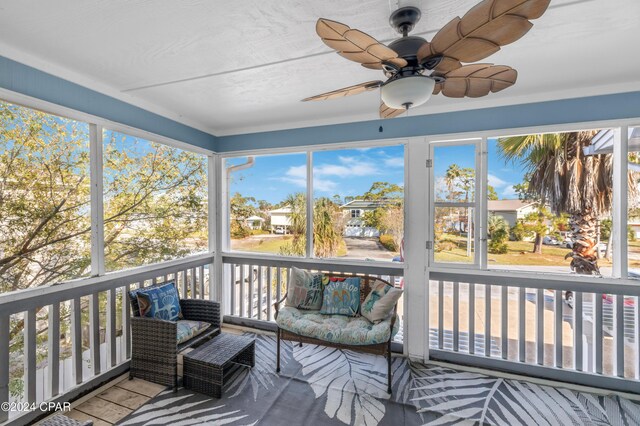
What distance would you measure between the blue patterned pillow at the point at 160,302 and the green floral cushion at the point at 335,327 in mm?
1040

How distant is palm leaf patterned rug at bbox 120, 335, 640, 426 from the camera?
2.15m

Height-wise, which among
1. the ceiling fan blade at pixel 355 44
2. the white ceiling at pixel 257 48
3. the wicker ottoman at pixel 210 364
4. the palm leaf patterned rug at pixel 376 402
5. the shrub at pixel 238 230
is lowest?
the palm leaf patterned rug at pixel 376 402

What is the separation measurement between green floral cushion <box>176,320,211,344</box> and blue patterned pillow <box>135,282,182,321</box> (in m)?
0.13

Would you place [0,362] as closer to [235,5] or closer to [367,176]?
[235,5]

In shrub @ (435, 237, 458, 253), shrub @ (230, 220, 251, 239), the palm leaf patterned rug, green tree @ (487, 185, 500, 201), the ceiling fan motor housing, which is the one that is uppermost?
the ceiling fan motor housing

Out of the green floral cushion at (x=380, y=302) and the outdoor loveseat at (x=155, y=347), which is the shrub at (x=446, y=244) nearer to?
the green floral cushion at (x=380, y=302)

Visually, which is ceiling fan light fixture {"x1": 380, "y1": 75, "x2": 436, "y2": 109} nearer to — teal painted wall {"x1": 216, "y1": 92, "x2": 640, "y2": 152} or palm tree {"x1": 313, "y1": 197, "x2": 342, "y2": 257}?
teal painted wall {"x1": 216, "y1": 92, "x2": 640, "y2": 152}

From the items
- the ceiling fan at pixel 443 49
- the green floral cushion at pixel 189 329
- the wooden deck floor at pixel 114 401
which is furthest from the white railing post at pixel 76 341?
the ceiling fan at pixel 443 49

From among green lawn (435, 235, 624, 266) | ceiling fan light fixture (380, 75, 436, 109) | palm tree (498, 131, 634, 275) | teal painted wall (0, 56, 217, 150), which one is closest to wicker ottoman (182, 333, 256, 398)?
teal painted wall (0, 56, 217, 150)

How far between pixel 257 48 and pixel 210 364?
244 centimetres

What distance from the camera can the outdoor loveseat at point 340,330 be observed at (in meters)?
2.50

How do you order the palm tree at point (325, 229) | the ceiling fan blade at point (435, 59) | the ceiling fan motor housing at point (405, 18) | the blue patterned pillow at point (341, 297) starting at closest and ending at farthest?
the ceiling fan blade at point (435, 59), the ceiling fan motor housing at point (405, 18), the blue patterned pillow at point (341, 297), the palm tree at point (325, 229)

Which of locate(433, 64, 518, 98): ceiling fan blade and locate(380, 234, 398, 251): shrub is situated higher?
locate(433, 64, 518, 98): ceiling fan blade

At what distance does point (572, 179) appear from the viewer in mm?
2893
